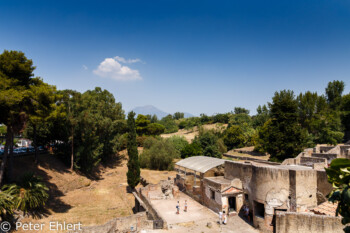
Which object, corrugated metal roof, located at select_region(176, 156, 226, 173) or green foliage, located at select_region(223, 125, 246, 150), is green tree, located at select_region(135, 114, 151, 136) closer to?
green foliage, located at select_region(223, 125, 246, 150)

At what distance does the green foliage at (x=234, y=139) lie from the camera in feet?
165

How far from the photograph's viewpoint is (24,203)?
597 inches

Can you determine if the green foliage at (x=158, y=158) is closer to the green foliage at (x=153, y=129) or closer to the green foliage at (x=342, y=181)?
the green foliage at (x=153, y=129)

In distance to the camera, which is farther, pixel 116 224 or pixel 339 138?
pixel 339 138

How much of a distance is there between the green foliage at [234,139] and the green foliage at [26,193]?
40684 mm

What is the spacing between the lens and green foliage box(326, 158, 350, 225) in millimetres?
3068

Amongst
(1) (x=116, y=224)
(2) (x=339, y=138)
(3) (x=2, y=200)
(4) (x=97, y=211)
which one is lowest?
(4) (x=97, y=211)

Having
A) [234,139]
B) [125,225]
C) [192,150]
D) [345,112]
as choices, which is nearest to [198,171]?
[125,225]

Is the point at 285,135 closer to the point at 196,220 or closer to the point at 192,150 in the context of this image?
the point at 192,150

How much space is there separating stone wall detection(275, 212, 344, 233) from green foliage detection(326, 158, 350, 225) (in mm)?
9043

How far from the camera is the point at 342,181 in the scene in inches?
126

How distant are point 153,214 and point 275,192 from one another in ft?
27.8

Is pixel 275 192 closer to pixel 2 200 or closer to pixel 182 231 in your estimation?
pixel 182 231

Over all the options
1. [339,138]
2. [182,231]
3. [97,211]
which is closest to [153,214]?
[182,231]
